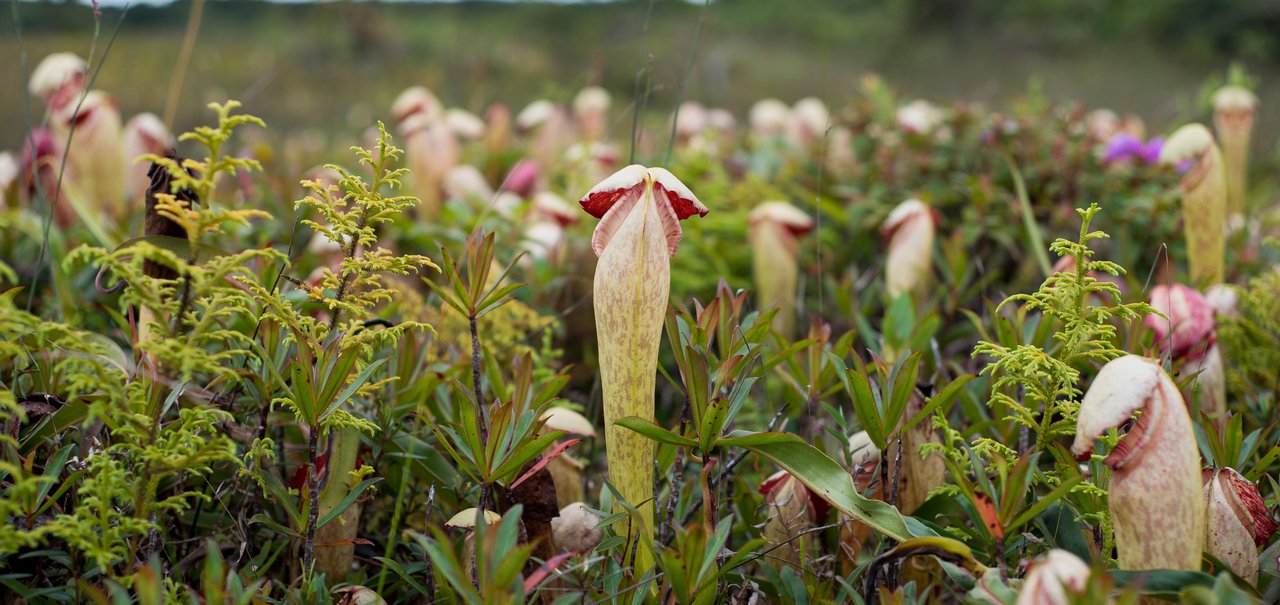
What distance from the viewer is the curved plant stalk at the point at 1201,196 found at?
5.17 ft

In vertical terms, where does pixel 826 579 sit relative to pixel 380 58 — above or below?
below

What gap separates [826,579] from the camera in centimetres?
104

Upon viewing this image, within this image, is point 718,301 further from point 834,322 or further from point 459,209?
point 459,209

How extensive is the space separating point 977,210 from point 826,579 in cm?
144

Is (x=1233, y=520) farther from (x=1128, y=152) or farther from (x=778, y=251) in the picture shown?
(x=1128, y=152)

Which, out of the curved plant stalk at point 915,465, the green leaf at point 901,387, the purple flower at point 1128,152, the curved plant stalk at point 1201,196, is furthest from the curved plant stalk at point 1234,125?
the green leaf at point 901,387

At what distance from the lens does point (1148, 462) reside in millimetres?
782

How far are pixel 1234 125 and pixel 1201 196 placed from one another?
91cm

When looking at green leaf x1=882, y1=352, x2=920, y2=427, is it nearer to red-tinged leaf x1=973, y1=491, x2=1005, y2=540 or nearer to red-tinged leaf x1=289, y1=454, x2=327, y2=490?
red-tinged leaf x1=973, y1=491, x2=1005, y2=540

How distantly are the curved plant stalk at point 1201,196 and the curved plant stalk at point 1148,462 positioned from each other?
39.6 inches

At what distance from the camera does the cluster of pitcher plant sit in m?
0.78

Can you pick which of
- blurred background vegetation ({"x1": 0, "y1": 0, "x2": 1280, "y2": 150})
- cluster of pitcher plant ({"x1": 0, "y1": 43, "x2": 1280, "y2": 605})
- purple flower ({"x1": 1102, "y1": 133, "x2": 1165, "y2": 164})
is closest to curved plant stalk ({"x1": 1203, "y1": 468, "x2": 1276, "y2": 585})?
cluster of pitcher plant ({"x1": 0, "y1": 43, "x2": 1280, "y2": 605})

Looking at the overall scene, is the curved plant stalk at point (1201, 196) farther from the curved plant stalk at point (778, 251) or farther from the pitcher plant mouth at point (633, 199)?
the pitcher plant mouth at point (633, 199)

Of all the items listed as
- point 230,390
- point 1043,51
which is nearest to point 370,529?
point 230,390
